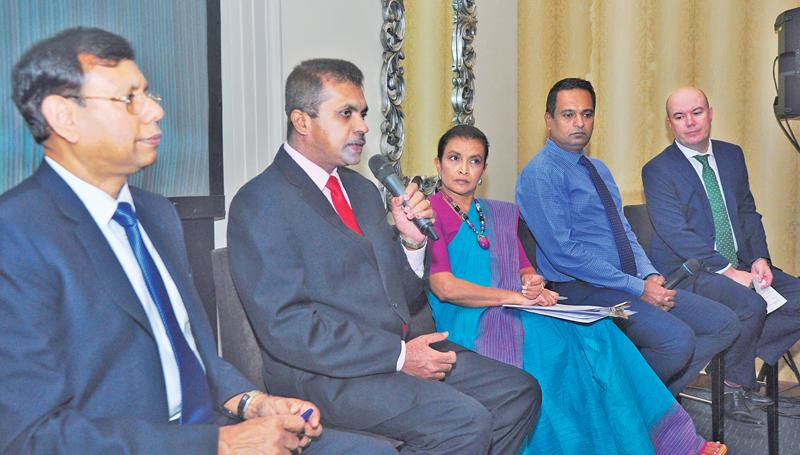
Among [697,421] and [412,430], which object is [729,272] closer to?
[697,421]

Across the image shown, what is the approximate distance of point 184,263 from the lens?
156cm

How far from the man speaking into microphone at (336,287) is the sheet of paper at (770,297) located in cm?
181

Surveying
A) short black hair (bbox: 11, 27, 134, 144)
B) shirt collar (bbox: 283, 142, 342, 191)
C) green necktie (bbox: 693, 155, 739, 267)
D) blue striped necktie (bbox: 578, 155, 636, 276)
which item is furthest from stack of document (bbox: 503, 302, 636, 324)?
short black hair (bbox: 11, 27, 134, 144)

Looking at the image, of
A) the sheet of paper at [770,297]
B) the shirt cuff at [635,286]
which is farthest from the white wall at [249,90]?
the sheet of paper at [770,297]

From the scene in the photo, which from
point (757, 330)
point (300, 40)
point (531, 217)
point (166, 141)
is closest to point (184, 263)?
point (166, 141)

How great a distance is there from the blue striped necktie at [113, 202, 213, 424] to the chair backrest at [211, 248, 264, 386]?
0.50 meters

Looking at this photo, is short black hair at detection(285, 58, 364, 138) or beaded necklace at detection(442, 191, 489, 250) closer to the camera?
short black hair at detection(285, 58, 364, 138)

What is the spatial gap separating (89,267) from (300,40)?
146 cm

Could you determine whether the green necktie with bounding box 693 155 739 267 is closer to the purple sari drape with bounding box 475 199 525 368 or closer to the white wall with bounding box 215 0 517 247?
the purple sari drape with bounding box 475 199 525 368

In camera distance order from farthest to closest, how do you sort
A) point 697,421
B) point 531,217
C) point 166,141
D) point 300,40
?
point 697,421
point 531,217
point 300,40
point 166,141

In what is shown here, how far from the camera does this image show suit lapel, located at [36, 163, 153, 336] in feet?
4.23

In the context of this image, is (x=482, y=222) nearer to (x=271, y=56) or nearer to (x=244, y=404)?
(x=271, y=56)

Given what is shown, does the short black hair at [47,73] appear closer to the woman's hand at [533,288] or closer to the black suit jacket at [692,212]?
the woman's hand at [533,288]

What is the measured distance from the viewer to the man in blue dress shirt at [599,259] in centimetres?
289
